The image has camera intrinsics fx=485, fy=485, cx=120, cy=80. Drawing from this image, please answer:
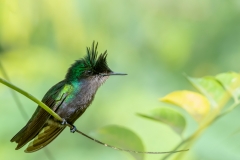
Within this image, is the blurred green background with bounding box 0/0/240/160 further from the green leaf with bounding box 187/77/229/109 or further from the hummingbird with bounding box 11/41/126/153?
the green leaf with bounding box 187/77/229/109

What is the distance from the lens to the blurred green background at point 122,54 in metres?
2.18

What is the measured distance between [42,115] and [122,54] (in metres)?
1.87

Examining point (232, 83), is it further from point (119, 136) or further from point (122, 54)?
point (122, 54)

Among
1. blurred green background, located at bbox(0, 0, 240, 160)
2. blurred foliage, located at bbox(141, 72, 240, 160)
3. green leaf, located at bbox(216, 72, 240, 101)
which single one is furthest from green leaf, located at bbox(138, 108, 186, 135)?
Result: blurred green background, located at bbox(0, 0, 240, 160)

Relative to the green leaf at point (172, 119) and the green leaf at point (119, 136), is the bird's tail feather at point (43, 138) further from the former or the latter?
the green leaf at point (172, 119)

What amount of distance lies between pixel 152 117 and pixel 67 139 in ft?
4.47

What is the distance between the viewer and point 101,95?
250 centimetres

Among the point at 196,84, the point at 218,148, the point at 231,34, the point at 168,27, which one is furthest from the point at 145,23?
the point at 196,84

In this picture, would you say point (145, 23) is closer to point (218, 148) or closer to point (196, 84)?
point (218, 148)

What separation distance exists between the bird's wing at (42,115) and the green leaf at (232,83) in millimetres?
359

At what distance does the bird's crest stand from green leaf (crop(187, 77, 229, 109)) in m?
0.31

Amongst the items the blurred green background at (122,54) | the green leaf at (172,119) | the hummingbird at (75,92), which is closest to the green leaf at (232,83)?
the green leaf at (172,119)

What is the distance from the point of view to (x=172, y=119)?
0.96 meters

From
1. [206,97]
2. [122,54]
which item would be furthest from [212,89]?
[122,54]
